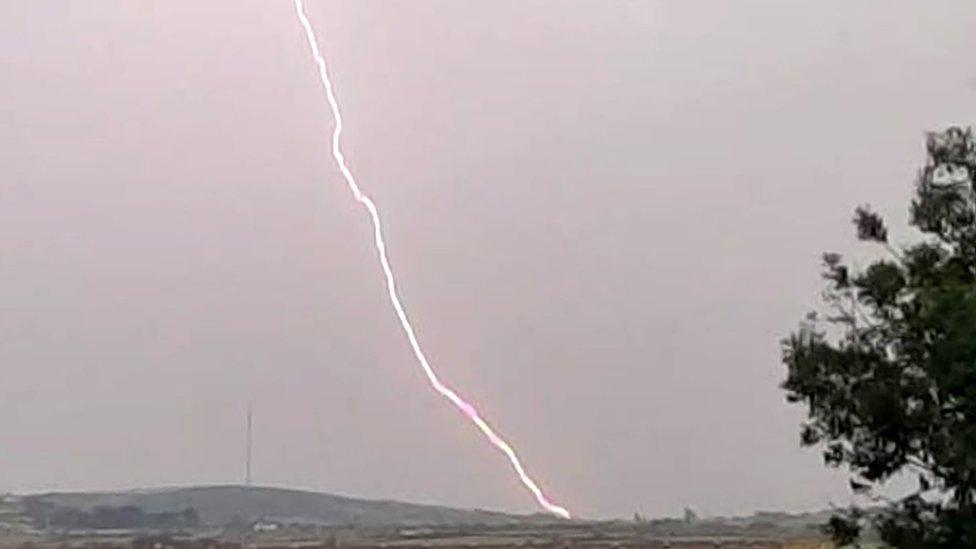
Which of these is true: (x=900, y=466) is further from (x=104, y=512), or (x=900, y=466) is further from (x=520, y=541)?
(x=104, y=512)

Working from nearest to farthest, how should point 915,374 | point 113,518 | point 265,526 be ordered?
point 915,374 < point 265,526 < point 113,518

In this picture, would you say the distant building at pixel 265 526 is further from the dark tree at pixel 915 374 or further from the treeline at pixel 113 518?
the dark tree at pixel 915 374

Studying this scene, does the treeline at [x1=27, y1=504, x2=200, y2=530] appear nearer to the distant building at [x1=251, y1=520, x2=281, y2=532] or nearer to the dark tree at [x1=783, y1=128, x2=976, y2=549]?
the distant building at [x1=251, y1=520, x2=281, y2=532]

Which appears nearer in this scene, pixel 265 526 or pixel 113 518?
pixel 265 526

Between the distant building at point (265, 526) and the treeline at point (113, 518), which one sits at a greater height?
the treeline at point (113, 518)

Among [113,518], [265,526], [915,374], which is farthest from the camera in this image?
[113,518]

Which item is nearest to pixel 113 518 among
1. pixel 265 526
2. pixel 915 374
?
pixel 265 526

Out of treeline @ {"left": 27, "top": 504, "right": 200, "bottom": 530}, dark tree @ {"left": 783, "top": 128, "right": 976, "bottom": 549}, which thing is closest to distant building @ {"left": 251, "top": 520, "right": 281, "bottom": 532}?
treeline @ {"left": 27, "top": 504, "right": 200, "bottom": 530}

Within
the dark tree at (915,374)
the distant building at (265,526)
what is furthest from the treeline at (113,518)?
the dark tree at (915,374)

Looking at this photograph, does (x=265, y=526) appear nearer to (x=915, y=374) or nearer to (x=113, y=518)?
(x=113, y=518)

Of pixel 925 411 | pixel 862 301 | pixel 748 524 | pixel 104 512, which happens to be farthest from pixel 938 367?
pixel 104 512
